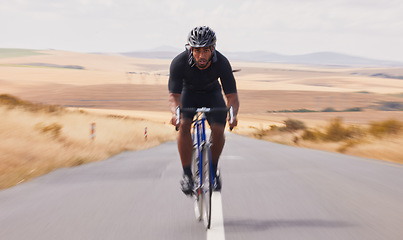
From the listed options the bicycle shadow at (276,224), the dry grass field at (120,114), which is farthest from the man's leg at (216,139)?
the dry grass field at (120,114)

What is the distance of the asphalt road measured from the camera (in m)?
5.16

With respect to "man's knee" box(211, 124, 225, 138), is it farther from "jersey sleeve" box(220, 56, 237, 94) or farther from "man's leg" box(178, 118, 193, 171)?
"jersey sleeve" box(220, 56, 237, 94)

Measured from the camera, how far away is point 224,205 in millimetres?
6605

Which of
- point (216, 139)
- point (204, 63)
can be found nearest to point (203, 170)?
point (216, 139)

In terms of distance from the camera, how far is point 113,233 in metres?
5.11

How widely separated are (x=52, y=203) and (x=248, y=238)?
3.07 meters

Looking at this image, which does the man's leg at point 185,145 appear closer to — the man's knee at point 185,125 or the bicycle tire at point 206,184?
the man's knee at point 185,125

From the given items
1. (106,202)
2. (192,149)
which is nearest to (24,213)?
(106,202)

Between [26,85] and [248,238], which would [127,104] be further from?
[248,238]

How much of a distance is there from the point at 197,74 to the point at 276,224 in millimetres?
1885

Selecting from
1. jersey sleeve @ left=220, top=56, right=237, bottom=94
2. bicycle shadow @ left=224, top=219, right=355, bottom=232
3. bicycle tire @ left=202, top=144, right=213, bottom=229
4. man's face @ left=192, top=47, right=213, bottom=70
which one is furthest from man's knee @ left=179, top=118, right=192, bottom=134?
bicycle shadow @ left=224, top=219, right=355, bottom=232

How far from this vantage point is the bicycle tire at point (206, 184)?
210 inches

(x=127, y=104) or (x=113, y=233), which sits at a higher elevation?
(x=113, y=233)

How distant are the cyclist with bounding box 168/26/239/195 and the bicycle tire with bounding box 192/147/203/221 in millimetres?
89
